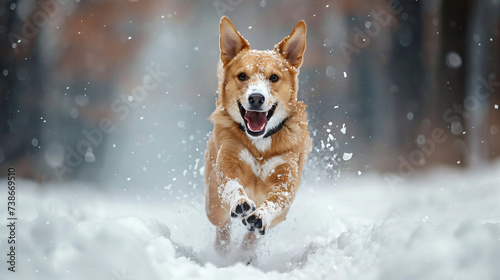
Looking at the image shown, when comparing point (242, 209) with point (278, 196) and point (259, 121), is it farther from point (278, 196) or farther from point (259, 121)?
point (259, 121)

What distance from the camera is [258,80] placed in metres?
2.21

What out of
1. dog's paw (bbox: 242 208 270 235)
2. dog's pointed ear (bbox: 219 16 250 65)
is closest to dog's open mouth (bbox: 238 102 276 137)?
dog's pointed ear (bbox: 219 16 250 65)

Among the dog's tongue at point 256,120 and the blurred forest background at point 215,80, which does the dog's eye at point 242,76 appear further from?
the blurred forest background at point 215,80

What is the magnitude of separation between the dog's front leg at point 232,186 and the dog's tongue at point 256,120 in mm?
204

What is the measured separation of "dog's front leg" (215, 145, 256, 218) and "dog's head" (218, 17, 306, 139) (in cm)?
20

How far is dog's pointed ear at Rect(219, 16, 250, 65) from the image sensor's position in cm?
231

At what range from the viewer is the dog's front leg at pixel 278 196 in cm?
188

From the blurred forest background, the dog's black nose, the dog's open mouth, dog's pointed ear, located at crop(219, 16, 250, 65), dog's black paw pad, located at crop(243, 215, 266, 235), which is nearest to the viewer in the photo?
dog's black paw pad, located at crop(243, 215, 266, 235)

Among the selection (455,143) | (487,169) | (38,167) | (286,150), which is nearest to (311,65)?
(286,150)

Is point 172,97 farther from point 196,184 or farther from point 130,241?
point 130,241

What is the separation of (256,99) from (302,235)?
131cm

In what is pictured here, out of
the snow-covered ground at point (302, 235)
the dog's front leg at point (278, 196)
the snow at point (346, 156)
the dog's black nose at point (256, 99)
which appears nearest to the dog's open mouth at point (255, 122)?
the dog's black nose at point (256, 99)

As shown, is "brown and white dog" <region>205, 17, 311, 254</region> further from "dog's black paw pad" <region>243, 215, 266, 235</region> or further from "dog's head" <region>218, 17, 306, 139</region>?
"dog's black paw pad" <region>243, 215, 266, 235</region>

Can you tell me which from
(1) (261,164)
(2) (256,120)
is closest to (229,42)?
(2) (256,120)
